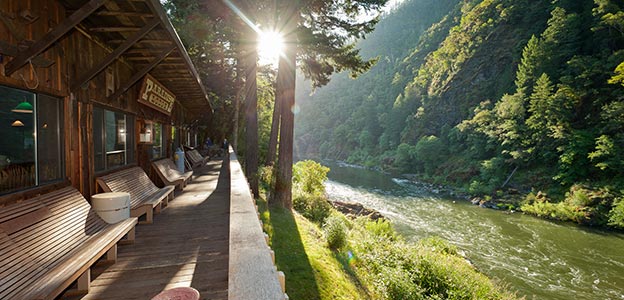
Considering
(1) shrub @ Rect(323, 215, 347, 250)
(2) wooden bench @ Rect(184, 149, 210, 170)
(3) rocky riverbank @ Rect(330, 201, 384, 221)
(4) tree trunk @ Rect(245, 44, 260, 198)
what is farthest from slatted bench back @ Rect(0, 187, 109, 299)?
(3) rocky riverbank @ Rect(330, 201, 384, 221)

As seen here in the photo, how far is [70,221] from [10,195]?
708 millimetres

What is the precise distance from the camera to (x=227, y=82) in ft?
63.0

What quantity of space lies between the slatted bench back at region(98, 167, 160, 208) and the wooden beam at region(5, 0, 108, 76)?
2455 mm

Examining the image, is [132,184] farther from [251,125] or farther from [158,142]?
[251,125]

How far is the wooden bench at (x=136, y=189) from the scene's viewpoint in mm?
5059

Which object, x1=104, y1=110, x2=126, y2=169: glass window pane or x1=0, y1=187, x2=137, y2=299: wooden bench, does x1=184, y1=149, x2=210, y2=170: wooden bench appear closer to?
x1=104, y1=110, x2=126, y2=169: glass window pane

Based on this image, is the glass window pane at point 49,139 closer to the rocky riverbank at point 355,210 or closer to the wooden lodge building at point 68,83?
the wooden lodge building at point 68,83

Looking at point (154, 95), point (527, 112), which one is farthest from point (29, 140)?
point (527, 112)

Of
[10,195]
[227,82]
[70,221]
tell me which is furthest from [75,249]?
[227,82]

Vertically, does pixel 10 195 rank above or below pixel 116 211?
above

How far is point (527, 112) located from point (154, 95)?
39.1 meters

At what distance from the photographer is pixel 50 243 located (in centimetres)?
304

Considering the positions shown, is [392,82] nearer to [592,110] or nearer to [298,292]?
[592,110]

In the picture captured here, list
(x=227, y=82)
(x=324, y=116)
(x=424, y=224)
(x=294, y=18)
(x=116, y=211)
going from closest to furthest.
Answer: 1. (x=116, y=211)
2. (x=294, y=18)
3. (x=424, y=224)
4. (x=227, y=82)
5. (x=324, y=116)
